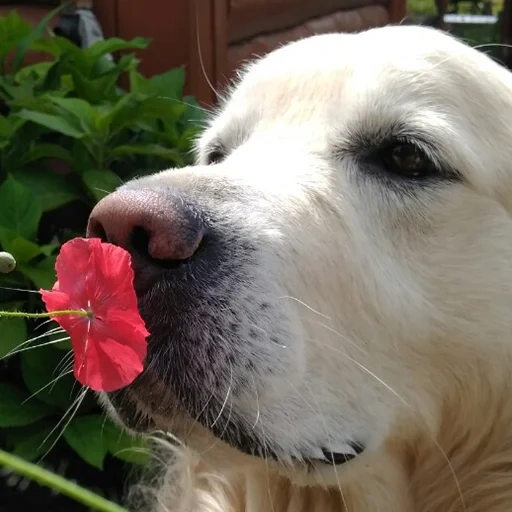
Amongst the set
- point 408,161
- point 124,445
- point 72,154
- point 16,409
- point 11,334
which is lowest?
point 124,445

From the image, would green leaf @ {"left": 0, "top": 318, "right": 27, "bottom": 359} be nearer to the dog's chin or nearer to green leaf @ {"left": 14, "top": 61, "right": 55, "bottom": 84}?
the dog's chin

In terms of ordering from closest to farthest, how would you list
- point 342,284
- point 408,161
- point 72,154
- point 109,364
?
point 109,364 → point 342,284 → point 408,161 → point 72,154

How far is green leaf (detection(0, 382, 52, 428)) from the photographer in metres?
2.00

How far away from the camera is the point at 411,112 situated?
53.7 inches

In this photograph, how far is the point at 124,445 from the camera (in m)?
2.10

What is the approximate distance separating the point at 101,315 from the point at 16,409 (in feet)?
5.63

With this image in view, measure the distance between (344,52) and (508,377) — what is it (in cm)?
68

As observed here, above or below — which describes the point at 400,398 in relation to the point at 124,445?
above

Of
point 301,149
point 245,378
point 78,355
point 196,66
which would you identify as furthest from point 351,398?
point 196,66

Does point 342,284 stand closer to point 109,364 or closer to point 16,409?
point 109,364

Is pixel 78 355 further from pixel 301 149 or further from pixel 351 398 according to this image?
pixel 301 149

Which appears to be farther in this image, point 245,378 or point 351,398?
point 351,398

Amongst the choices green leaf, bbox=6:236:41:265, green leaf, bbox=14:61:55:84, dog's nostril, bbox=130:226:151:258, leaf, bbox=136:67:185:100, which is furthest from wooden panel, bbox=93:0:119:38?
dog's nostril, bbox=130:226:151:258


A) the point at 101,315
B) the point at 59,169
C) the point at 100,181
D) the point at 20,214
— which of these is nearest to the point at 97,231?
the point at 101,315
